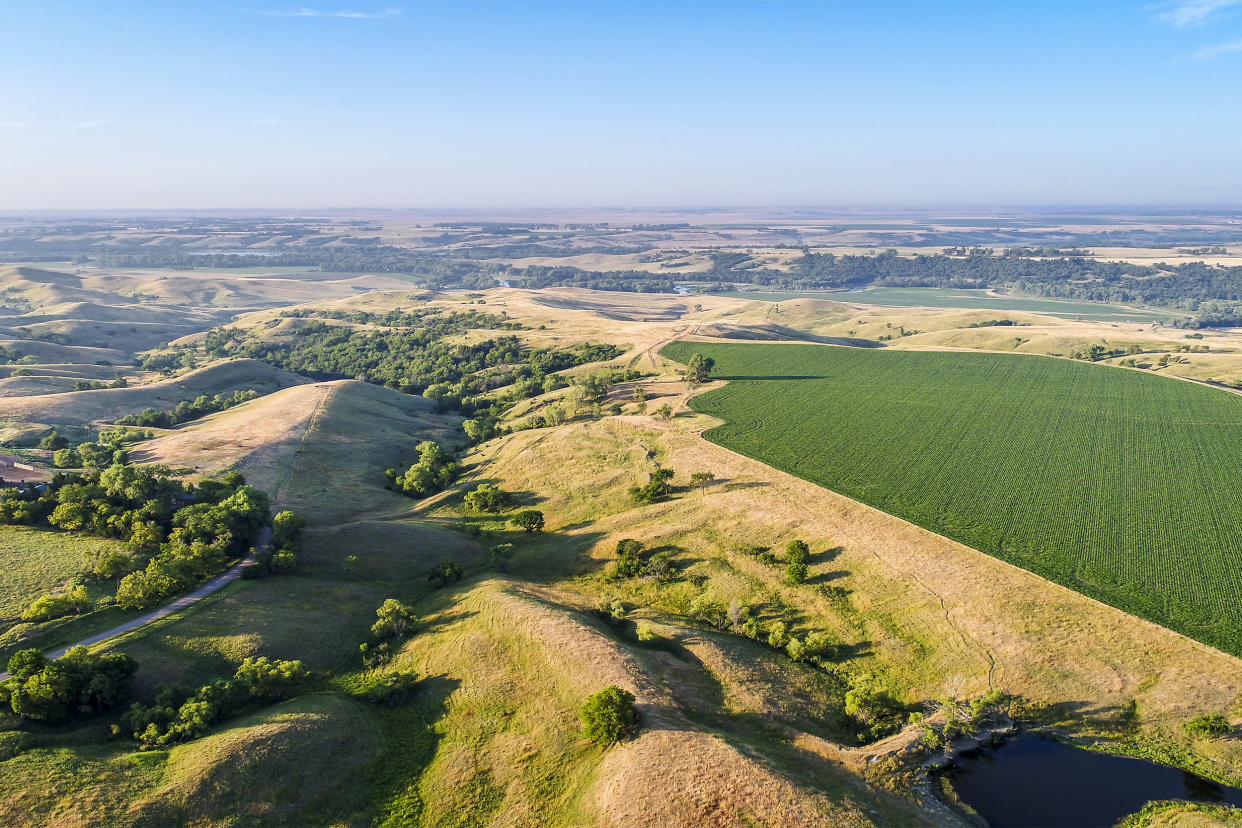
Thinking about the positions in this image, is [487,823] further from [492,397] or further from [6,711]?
[492,397]

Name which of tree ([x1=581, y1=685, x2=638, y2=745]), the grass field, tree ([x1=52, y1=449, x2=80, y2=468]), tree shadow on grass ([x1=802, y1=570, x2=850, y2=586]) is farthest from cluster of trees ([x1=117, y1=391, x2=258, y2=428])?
tree shadow on grass ([x1=802, y1=570, x2=850, y2=586])

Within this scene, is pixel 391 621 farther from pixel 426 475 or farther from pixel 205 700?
pixel 426 475

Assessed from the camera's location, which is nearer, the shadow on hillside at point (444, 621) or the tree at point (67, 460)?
the shadow on hillside at point (444, 621)

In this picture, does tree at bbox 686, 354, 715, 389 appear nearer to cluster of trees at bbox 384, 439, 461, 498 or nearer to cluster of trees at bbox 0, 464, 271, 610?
cluster of trees at bbox 384, 439, 461, 498

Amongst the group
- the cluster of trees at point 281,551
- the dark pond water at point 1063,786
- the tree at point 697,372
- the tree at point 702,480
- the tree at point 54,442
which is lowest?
the dark pond water at point 1063,786

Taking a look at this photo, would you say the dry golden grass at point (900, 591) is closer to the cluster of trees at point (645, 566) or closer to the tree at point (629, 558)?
the tree at point (629, 558)

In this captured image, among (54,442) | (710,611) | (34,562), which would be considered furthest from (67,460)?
(710,611)

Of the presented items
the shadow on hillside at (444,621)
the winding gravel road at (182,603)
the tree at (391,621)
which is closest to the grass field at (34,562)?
the winding gravel road at (182,603)
